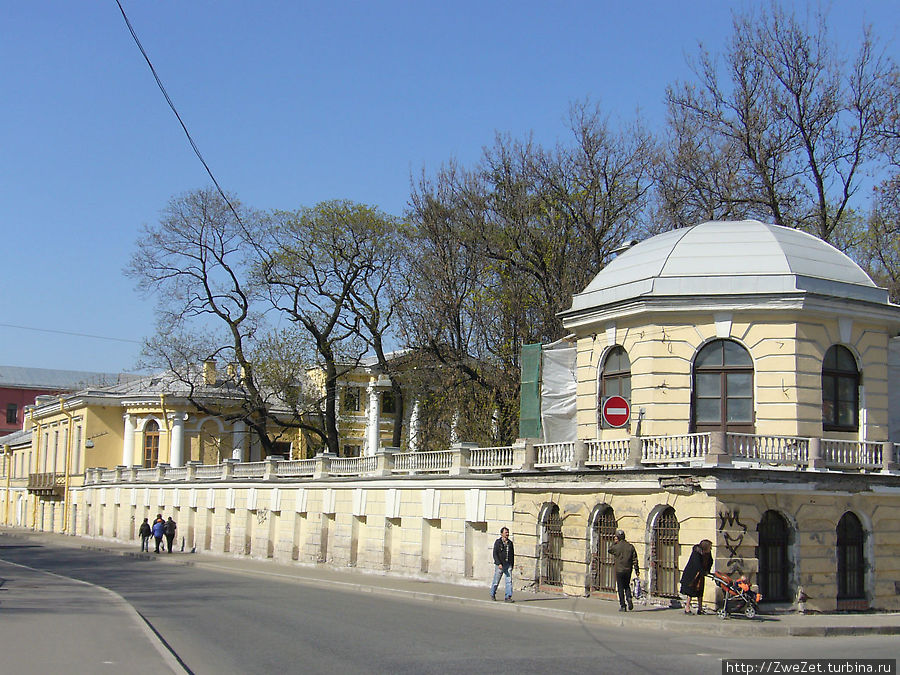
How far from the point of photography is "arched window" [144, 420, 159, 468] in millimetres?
66250

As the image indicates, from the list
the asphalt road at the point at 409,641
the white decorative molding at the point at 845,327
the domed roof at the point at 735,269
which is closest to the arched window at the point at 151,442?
the asphalt road at the point at 409,641

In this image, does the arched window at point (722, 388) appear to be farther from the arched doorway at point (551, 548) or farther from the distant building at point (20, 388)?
the distant building at point (20, 388)

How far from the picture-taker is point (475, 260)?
3909 cm

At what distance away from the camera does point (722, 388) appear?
22094 millimetres

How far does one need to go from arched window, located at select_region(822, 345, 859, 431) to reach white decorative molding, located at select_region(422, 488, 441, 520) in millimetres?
10933

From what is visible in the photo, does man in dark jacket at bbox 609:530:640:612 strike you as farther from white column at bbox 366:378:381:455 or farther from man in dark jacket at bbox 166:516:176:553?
white column at bbox 366:378:381:455

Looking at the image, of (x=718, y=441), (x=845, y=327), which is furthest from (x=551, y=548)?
(x=845, y=327)

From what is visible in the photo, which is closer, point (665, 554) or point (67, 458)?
point (665, 554)

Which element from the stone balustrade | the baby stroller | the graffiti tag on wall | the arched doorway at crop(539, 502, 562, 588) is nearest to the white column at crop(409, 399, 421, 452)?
the stone balustrade

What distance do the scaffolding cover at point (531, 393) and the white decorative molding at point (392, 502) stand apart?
5331 millimetres

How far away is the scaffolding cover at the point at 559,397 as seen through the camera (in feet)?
86.6

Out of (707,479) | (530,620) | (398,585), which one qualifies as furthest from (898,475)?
(398,585)

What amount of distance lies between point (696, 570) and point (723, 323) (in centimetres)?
589

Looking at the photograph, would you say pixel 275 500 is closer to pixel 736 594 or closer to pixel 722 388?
pixel 722 388
